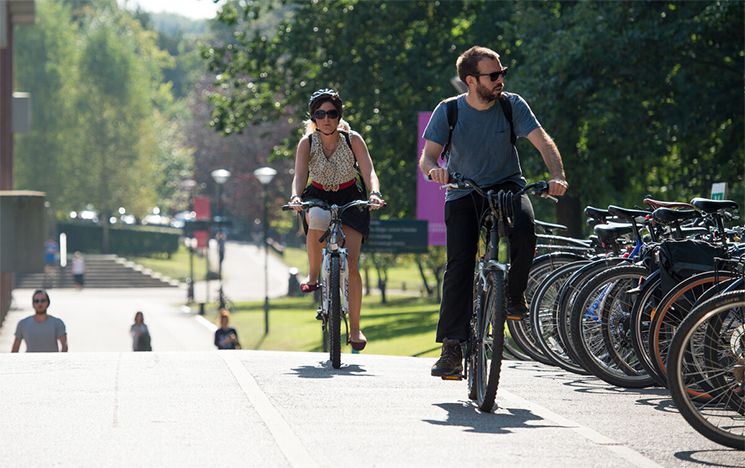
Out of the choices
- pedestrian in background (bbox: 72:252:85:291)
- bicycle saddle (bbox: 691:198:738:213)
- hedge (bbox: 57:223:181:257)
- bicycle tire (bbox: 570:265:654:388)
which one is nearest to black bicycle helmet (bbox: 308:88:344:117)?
bicycle tire (bbox: 570:265:654:388)

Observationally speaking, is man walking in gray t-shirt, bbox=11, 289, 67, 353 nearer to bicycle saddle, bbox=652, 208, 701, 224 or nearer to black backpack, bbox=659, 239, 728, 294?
bicycle saddle, bbox=652, 208, 701, 224

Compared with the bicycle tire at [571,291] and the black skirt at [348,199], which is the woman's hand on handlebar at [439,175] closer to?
the bicycle tire at [571,291]

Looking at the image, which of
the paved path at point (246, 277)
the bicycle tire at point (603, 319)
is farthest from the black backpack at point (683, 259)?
the paved path at point (246, 277)

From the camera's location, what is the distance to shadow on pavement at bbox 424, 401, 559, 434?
7.75 metres

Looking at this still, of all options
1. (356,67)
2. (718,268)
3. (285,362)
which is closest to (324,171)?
(285,362)

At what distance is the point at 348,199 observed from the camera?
11.1 meters

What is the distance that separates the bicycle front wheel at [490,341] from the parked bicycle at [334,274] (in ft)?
7.59

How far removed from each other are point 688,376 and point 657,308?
1408 mm

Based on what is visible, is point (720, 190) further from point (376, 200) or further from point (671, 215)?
point (671, 215)

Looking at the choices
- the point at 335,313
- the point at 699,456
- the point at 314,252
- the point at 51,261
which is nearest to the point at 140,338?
the point at 314,252

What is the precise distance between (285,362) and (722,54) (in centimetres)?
1616

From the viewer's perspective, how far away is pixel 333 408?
8.38 metres

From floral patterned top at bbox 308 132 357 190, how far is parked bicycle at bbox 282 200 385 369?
21 centimetres

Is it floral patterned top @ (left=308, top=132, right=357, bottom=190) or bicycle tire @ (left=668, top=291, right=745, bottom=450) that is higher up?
floral patterned top @ (left=308, top=132, right=357, bottom=190)
